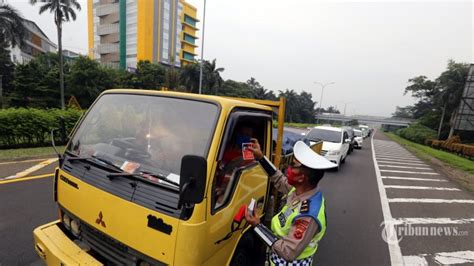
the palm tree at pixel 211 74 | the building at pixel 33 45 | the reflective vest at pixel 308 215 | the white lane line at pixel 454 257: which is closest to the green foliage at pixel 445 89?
the palm tree at pixel 211 74

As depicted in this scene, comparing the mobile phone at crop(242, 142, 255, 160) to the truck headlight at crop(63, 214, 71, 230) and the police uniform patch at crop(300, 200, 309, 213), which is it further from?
the truck headlight at crop(63, 214, 71, 230)

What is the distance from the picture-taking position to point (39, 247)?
2.20m

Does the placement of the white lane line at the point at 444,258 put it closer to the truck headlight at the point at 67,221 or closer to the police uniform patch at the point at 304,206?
the police uniform patch at the point at 304,206

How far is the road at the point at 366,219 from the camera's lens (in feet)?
12.1

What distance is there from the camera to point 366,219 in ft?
17.6

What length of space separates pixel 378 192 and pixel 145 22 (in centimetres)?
6431

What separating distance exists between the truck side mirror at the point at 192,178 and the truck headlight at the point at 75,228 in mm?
1321

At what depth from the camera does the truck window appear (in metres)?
2.16

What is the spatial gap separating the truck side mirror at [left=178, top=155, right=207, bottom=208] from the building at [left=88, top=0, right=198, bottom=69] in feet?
213

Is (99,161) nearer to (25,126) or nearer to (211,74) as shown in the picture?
(25,126)

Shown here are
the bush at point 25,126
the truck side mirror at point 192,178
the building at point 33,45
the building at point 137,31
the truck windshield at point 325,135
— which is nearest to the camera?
the truck side mirror at point 192,178

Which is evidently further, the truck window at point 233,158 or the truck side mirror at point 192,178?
the truck window at point 233,158

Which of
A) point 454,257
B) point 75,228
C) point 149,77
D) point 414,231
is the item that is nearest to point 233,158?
point 75,228

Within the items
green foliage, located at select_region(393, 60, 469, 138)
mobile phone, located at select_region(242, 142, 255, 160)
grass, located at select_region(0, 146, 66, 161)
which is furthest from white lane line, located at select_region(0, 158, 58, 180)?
green foliage, located at select_region(393, 60, 469, 138)
